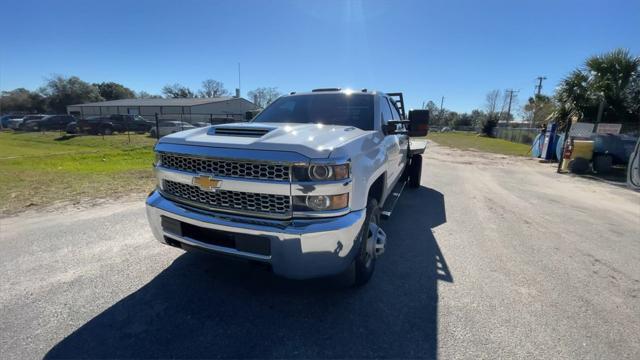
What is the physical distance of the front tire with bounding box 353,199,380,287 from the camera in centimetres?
273

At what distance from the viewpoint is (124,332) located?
2.26 metres

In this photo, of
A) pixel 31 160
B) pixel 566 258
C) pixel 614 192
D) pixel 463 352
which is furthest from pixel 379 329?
pixel 31 160

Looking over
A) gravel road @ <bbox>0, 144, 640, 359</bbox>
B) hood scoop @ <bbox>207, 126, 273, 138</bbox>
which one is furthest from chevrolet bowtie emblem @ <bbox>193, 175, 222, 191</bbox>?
gravel road @ <bbox>0, 144, 640, 359</bbox>

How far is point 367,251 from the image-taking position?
2.83m

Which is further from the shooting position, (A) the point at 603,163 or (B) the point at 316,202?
(A) the point at 603,163

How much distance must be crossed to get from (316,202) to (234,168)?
67cm

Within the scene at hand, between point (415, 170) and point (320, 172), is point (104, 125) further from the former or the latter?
point (320, 172)

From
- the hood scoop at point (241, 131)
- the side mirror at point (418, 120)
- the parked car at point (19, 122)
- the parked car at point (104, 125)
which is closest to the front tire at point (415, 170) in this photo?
the side mirror at point (418, 120)

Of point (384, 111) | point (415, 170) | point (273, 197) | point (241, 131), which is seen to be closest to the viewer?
point (273, 197)

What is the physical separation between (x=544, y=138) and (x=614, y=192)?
26.5ft

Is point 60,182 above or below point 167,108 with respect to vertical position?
below

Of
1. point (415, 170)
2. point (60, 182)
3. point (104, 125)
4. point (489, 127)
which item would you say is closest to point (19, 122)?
point (104, 125)

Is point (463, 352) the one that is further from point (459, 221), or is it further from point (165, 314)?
point (459, 221)

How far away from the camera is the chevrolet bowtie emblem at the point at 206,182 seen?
7.75 ft
